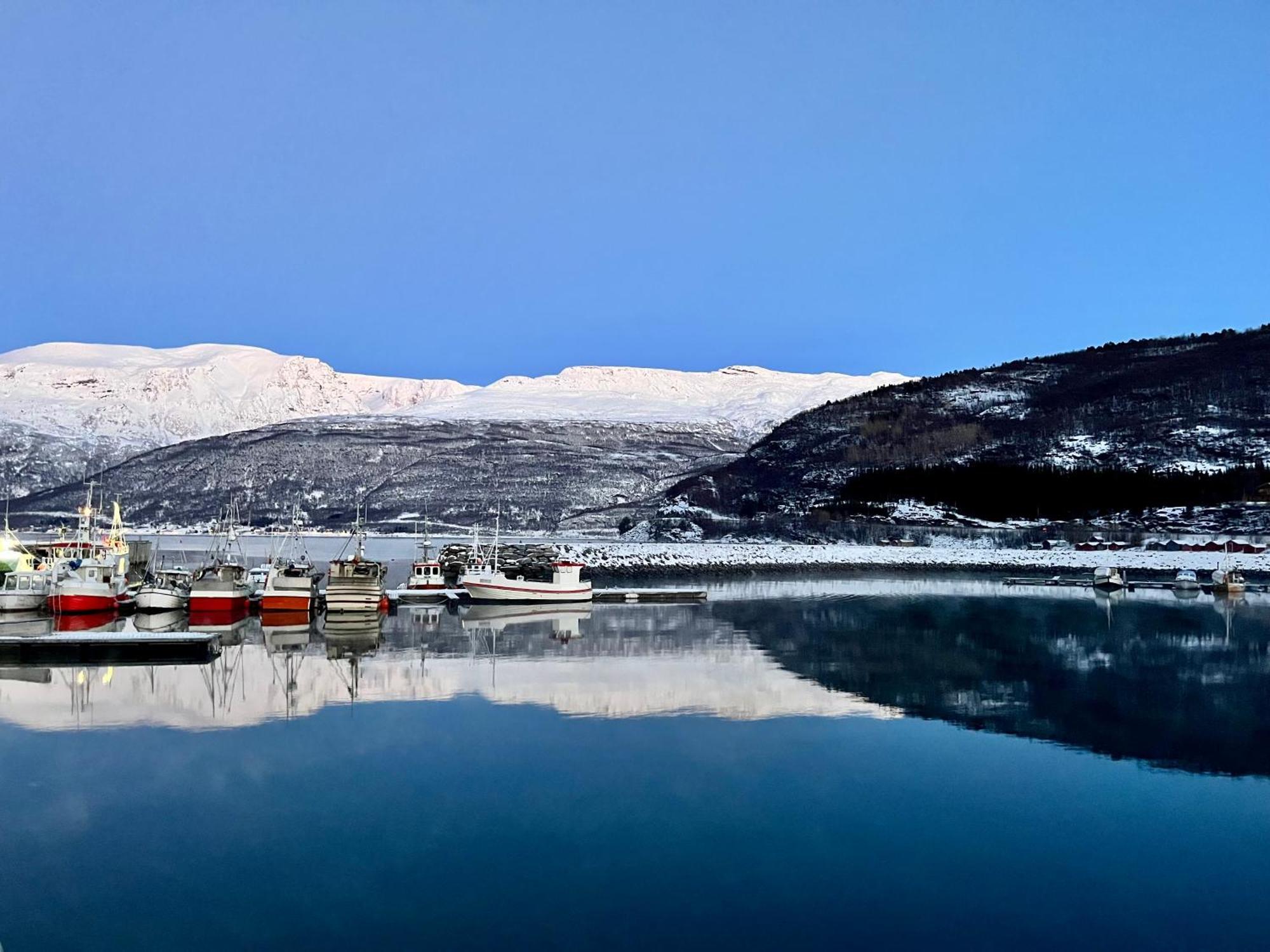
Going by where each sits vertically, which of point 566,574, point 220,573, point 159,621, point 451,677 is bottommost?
point 159,621

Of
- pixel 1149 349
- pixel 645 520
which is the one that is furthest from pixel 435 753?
pixel 1149 349

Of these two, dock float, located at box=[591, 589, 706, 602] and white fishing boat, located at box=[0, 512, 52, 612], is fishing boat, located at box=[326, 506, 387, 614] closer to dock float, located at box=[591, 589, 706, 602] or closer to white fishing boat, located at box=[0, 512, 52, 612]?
white fishing boat, located at box=[0, 512, 52, 612]

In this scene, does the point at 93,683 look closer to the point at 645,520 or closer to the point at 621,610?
the point at 621,610

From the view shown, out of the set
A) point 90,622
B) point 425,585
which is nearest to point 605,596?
point 425,585

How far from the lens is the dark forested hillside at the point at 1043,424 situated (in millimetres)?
129875

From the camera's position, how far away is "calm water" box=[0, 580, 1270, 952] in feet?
33.5

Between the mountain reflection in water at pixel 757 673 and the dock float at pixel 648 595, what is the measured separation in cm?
690

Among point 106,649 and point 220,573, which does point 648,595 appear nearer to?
point 220,573

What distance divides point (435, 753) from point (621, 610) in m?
28.4

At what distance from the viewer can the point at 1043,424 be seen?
477 feet

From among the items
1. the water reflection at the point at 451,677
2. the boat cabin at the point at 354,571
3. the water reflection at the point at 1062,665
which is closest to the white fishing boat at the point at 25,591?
the water reflection at the point at 451,677

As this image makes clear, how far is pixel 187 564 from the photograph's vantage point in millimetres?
80875

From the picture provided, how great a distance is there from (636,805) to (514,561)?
2201 inches

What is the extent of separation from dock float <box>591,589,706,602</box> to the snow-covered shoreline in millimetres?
20110
